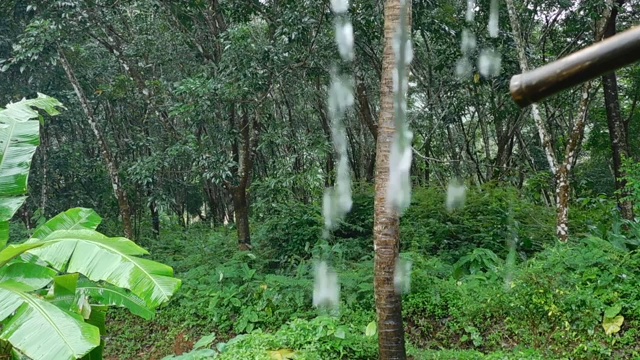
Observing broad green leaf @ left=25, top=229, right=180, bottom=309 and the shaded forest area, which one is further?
the shaded forest area

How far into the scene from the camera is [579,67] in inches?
29.3

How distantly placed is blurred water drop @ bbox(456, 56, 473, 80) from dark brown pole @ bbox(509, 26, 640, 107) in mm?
8993

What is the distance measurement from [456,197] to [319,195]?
9.01ft

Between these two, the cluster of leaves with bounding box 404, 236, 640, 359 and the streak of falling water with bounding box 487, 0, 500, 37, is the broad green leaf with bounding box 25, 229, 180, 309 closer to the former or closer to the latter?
the cluster of leaves with bounding box 404, 236, 640, 359

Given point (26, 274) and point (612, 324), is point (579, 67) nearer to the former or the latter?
point (26, 274)

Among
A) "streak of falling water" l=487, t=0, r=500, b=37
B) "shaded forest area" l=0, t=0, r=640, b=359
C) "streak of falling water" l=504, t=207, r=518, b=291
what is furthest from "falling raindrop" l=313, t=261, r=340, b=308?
"streak of falling water" l=487, t=0, r=500, b=37

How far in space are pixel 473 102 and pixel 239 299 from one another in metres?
6.70

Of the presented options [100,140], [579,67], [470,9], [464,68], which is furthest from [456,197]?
[579,67]

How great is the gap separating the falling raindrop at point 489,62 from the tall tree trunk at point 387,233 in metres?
4.24

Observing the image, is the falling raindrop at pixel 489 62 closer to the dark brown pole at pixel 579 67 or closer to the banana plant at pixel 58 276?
the banana plant at pixel 58 276

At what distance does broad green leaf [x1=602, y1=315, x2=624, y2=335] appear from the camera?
5.73 metres

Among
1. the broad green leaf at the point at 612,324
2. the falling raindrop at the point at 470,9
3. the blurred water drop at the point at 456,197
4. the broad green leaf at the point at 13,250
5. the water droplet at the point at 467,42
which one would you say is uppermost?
the falling raindrop at the point at 470,9

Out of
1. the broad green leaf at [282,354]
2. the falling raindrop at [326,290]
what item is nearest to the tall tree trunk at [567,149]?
the falling raindrop at [326,290]

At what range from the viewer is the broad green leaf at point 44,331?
10.1 ft
